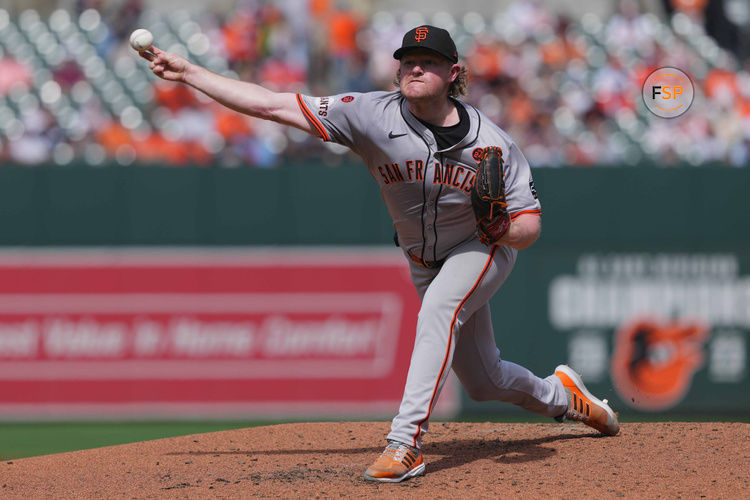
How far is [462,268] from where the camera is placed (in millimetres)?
4207


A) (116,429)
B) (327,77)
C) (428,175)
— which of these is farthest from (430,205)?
(327,77)

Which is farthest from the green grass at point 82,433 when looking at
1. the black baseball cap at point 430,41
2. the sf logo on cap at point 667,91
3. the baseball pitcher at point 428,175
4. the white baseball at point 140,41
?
the sf logo on cap at point 667,91

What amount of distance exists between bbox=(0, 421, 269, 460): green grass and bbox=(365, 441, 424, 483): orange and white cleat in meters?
2.96

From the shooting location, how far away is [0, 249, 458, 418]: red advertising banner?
23.1 feet

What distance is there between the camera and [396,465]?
4000 mm

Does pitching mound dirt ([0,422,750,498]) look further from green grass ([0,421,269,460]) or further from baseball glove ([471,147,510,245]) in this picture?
green grass ([0,421,269,460])

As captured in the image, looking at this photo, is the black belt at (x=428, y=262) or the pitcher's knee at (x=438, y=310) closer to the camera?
the pitcher's knee at (x=438, y=310)

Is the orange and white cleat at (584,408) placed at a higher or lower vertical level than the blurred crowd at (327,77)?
lower

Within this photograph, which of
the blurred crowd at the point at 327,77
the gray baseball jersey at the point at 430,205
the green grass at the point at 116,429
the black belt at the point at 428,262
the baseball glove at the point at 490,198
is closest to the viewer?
the baseball glove at the point at 490,198

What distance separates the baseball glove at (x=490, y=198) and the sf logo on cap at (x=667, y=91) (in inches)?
150

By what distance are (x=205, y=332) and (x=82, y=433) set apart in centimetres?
109

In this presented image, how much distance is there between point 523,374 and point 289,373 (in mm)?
2807

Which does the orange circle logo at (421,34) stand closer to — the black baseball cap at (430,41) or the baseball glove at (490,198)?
the black baseball cap at (430,41)

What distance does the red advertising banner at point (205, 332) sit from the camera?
7035 millimetres
